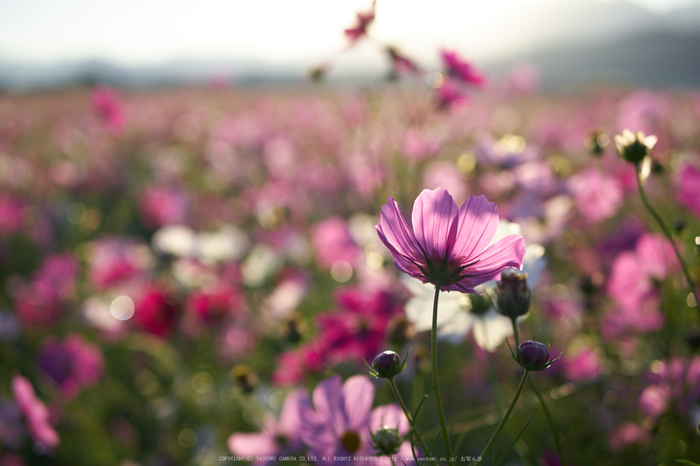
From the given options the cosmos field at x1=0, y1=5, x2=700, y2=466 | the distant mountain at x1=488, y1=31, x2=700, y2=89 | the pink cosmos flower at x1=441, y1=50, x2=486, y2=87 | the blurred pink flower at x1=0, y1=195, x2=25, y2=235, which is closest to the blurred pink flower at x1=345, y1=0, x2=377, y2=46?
the cosmos field at x1=0, y1=5, x2=700, y2=466

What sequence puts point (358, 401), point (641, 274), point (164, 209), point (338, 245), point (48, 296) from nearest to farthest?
1. point (358, 401)
2. point (641, 274)
3. point (338, 245)
4. point (48, 296)
5. point (164, 209)

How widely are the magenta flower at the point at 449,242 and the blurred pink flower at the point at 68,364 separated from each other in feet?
2.61

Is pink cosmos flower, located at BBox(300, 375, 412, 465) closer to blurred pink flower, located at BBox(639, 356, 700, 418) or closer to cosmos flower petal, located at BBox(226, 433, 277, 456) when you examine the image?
cosmos flower petal, located at BBox(226, 433, 277, 456)

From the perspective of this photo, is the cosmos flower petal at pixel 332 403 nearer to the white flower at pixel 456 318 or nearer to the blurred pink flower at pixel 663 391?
the white flower at pixel 456 318

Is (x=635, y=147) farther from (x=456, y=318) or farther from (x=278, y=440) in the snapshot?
(x=278, y=440)

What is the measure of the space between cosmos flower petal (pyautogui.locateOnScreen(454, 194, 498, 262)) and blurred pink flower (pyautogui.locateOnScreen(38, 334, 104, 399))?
82cm

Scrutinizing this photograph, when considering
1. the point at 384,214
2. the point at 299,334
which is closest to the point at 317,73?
the point at 299,334

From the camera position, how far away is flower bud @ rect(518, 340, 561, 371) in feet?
0.99

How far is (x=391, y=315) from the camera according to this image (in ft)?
1.92

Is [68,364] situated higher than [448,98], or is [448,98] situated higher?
[448,98]

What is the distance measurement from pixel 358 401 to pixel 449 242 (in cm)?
18

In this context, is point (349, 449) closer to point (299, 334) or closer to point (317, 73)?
point (299, 334)

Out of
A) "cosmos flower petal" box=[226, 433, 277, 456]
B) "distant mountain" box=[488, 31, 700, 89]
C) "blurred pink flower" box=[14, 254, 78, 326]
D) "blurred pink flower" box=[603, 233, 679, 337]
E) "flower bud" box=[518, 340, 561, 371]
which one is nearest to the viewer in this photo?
"flower bud" box=[518, 340, 561, 371]

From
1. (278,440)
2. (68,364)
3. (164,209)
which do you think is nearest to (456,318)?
(278,440)
